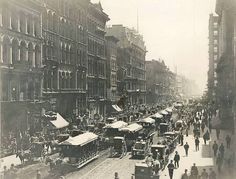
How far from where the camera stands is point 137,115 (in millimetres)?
59875

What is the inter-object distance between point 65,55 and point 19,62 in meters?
14.2

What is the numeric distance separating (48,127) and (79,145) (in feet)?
36.3

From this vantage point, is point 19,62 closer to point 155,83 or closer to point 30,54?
point 30,54

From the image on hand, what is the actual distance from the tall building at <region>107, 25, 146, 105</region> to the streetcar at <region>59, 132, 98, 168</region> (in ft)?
151

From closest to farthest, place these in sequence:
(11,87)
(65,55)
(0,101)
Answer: (0,101) → (11,87) → (65,55)

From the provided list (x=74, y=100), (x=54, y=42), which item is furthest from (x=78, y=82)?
(x=54, y=42)

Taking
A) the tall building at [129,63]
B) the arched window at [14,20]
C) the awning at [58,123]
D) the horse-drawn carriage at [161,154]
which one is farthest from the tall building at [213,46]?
the horse-drawn carriage at [161,154]

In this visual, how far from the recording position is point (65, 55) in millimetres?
47500

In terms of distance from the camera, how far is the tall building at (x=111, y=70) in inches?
2634

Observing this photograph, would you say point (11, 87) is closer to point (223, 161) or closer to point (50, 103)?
point (50, 103)

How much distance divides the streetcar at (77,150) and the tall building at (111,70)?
38.4 meters

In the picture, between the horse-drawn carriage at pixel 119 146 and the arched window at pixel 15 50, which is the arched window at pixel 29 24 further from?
the horse-drawn carriage at pixel 119 146

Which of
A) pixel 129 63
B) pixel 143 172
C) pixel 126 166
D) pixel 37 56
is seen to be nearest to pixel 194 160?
pixel 126 166

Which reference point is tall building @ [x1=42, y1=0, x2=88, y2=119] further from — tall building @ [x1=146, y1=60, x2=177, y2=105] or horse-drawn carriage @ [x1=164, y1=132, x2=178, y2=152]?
tall building @ [x1=146, y1=60, x2=177, y2=105]
